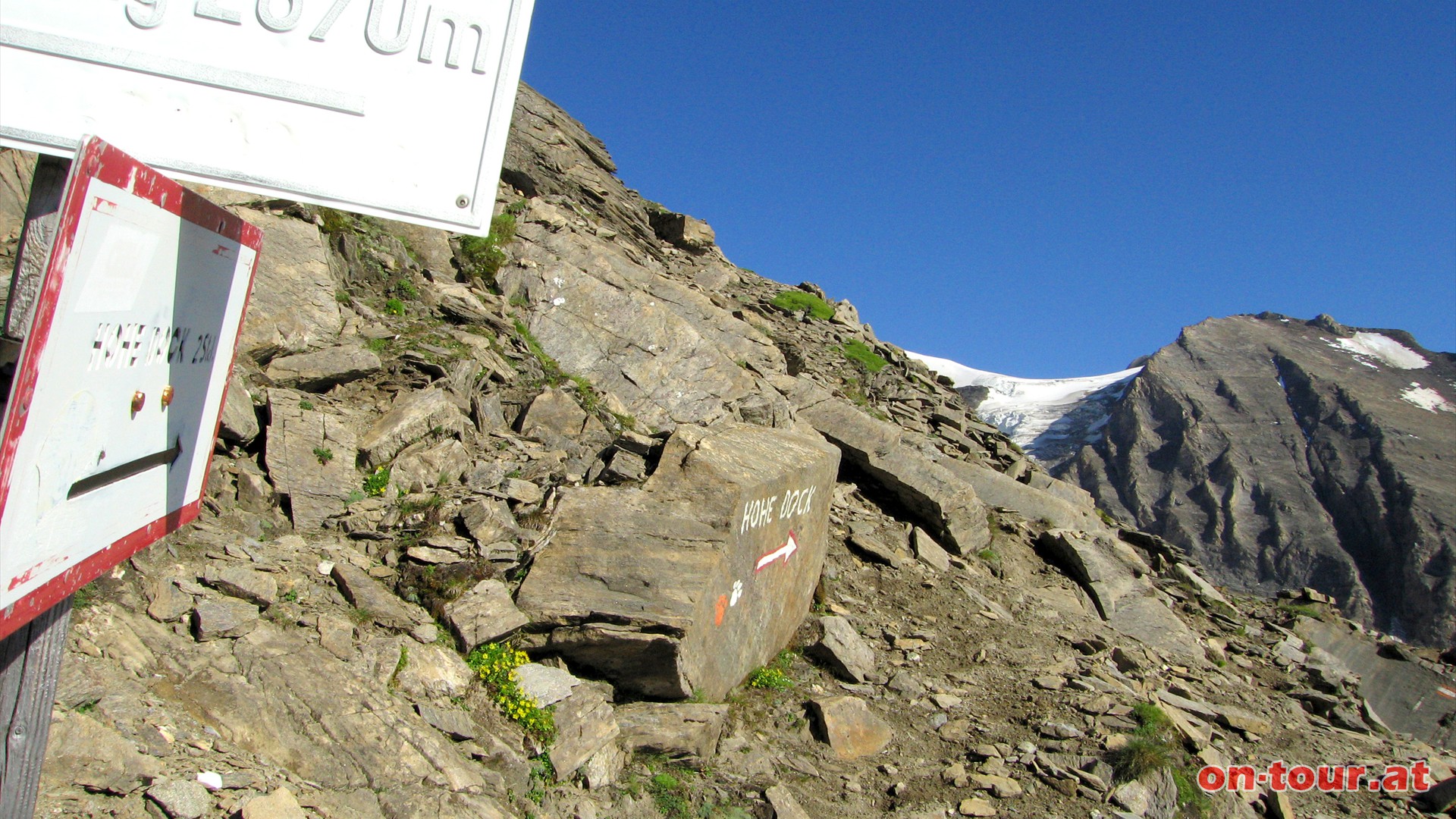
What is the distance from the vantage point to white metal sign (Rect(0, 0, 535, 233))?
1.70m

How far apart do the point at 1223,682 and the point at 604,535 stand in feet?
28.8

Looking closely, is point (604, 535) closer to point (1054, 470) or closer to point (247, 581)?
point (247, 581)

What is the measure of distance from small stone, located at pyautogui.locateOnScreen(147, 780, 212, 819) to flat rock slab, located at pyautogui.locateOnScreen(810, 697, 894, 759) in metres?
4.56

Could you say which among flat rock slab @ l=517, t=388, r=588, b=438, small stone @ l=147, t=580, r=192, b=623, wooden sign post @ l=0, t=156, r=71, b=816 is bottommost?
small stone @ l=147, t=580, r=192, b=623

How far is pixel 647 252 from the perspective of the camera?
18.0 meters

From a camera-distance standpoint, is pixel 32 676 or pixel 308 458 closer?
pixel 32 676

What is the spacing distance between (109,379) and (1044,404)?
148 ft

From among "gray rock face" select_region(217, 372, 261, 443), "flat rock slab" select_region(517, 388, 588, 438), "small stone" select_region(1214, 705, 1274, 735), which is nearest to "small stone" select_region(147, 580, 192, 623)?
"gray rock face" select_region(217, 372, 261, 443)

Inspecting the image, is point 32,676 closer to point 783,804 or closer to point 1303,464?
point 783,804

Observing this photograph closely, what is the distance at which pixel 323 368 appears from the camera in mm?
7352

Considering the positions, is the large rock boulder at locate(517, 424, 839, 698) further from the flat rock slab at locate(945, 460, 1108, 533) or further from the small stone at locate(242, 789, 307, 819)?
the flat rock slab at locate(945, 460, 1108, 533)

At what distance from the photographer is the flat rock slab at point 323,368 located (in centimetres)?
715

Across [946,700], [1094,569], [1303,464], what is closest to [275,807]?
[946,700]

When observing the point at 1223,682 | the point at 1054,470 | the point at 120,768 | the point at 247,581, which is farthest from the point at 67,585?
the point at 1054,470
